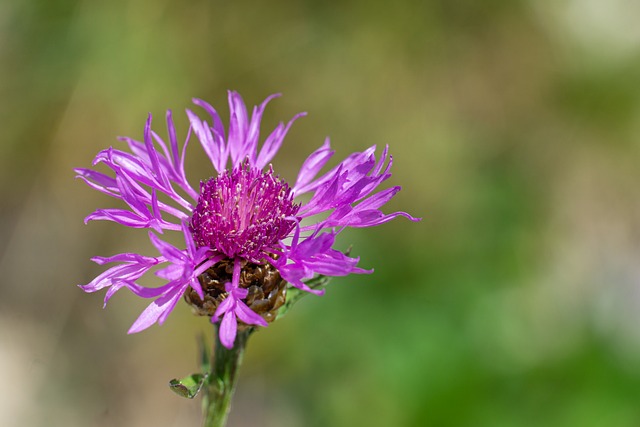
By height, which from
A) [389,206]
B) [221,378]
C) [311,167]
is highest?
[311,167]

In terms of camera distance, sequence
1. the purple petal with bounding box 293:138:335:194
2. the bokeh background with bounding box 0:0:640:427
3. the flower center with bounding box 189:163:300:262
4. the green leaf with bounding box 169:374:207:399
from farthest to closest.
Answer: the bokeh background with bounding box 0:0:640:427, the purple petal with bounding box 293:138:335:194, the flower center with bounding box 189:163:300:262, the green leaf with bounding box 169:374:207:399

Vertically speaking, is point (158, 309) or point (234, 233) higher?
point (234, 233)

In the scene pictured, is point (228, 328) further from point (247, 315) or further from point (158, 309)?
point (158, 309)

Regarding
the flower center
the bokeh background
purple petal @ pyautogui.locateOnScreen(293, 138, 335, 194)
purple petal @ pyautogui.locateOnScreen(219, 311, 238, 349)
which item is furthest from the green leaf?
the bokeh background

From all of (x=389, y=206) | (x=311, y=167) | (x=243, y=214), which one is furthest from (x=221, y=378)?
(x=389, y=206)

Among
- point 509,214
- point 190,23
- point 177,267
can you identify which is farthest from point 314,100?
point 177,267

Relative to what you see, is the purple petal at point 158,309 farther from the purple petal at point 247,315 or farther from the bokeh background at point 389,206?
the bokeh background at point 389,206

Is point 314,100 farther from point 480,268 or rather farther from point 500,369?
point 500,369

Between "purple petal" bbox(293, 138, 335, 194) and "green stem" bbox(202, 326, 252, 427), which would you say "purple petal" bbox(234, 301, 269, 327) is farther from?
"purple petal" bbox(293, 138, 335, 194)
